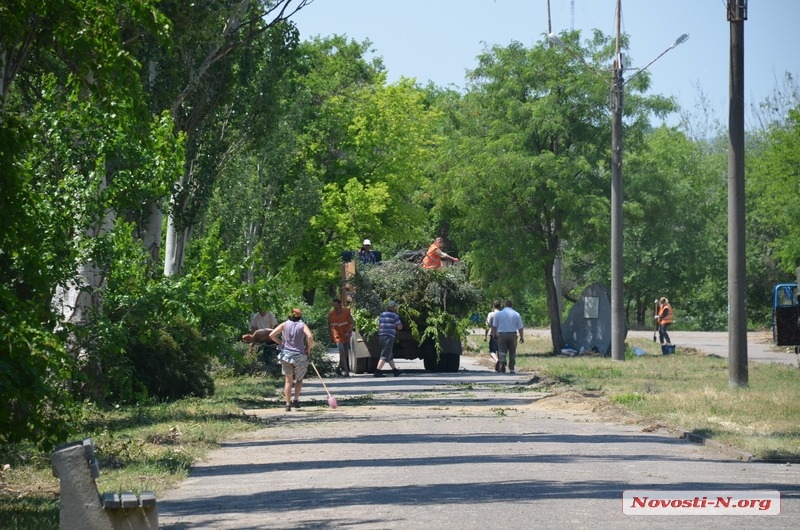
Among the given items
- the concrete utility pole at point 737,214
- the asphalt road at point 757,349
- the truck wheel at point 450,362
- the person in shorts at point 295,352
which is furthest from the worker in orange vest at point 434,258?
the person in shorts at point 295,352

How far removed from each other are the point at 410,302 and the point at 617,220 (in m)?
6.73

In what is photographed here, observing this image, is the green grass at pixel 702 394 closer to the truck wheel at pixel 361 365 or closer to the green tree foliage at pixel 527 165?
the truck wheel at pixel 361 365

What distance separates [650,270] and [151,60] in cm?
4576

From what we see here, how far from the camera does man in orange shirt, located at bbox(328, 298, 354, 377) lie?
3234cm

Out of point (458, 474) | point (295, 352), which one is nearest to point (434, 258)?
point (295, 352)

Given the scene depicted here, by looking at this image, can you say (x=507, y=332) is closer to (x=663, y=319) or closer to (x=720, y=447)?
(x=663, y=319)

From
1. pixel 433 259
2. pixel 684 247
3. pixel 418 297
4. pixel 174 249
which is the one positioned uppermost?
pixel 684 247

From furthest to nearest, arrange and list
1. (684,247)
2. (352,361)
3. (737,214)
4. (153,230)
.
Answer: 1. (684,247)
2. (352,361)
3. (153,230)
4. (737,214)

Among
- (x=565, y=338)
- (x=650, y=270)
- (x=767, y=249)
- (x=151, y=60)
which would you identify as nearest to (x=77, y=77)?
(x=151, y=60)

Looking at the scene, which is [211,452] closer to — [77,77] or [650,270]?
[77,77]

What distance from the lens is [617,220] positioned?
36750 millimetres

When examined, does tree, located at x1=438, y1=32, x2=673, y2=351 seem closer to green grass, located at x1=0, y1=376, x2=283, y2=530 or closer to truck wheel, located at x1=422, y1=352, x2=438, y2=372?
truck wheel, located at x1=422, y1=352, x2=438, y2=372

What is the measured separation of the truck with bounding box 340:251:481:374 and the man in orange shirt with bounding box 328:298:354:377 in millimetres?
240

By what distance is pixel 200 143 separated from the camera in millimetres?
29578
